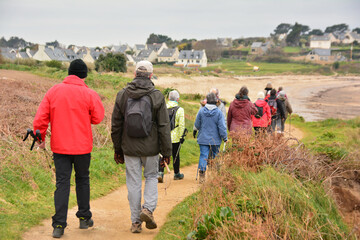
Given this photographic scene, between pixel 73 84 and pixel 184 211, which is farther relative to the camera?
pixel 184 211

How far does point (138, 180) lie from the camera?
5297 millimetres

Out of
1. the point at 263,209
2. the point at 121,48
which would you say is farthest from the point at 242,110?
the point at 121,48

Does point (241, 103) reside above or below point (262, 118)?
above

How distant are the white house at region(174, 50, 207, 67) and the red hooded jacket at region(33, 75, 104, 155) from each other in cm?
9850

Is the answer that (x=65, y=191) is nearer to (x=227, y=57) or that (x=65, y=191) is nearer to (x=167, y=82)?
(x=167, y=82)

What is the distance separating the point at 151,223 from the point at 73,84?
215cm

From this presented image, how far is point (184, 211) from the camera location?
6.12 meters

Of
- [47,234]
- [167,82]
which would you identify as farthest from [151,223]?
[167,82]

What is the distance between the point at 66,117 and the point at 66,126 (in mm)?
114

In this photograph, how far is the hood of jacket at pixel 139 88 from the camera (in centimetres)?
501

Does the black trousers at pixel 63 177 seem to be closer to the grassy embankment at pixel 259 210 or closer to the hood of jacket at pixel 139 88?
the hood of jacket at pixel 139 88

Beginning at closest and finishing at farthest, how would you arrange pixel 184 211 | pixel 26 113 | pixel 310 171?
1. pixel 184 211
2. pixel 310 171
3. pixel 26 113

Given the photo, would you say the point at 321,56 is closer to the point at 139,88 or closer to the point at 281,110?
the point at 281,110

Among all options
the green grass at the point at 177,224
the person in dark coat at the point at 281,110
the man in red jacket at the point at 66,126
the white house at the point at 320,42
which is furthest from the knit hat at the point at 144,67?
the white house at the point at 320,42
